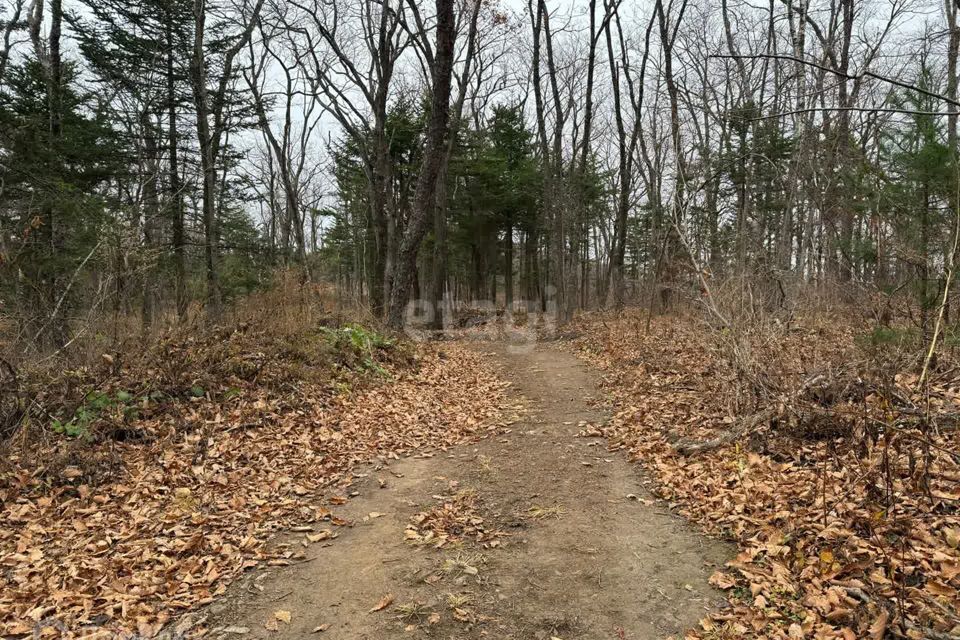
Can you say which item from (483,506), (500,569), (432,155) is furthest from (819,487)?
(432,155)

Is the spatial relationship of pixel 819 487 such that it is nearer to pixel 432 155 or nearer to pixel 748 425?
pixel 748 425

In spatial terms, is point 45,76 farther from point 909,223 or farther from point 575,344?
point 909,223

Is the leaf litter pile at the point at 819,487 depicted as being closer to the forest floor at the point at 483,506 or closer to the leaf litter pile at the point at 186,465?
the forest floor at the point at 483,506

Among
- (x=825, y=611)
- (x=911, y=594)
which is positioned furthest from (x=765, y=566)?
(x=911, y=594)

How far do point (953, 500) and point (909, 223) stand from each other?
5.34 metres

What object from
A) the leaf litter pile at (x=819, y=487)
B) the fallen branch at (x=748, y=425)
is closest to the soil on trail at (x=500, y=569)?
the leaf litter pile at (x=819, y=487)

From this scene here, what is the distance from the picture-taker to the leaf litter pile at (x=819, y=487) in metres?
2.64

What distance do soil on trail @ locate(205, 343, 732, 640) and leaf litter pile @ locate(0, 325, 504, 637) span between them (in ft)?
1.23

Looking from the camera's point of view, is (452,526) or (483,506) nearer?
(452,526)

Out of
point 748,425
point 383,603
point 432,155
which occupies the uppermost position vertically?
point 432,155

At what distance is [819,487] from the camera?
3.76 metres

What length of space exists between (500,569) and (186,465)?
337 cm

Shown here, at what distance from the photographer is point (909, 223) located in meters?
6.93

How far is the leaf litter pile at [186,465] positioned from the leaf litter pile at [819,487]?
276cm
